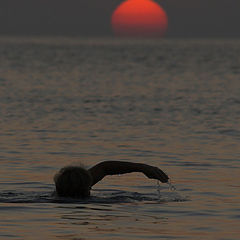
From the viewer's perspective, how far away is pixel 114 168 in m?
Answer: 18.3

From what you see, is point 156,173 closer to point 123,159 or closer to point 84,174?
point 84,174

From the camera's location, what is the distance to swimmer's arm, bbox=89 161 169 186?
58.1ft

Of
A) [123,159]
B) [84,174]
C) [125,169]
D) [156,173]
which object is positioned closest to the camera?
[156,173]

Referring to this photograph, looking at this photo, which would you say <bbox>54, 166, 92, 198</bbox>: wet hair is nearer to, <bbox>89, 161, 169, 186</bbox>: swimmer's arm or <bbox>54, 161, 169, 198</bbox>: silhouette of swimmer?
<bbox>54, 161, 169, 198</bbox>: silhouette of swimmer

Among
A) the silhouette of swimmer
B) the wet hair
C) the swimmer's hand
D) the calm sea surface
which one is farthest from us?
the calm sea surface

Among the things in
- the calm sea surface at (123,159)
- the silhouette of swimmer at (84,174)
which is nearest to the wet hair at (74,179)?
the silhouette of swimmer at (84,174)

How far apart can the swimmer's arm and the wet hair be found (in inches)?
8.0

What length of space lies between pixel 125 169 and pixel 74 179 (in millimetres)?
911

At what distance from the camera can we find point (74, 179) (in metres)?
18.4

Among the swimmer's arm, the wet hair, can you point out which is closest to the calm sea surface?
the wet hair

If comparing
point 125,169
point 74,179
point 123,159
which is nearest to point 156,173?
point 125,169

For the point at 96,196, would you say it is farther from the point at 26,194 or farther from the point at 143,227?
the point at 143,227

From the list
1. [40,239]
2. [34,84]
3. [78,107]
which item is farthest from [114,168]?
[34,84]

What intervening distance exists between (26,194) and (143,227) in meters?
4.26
